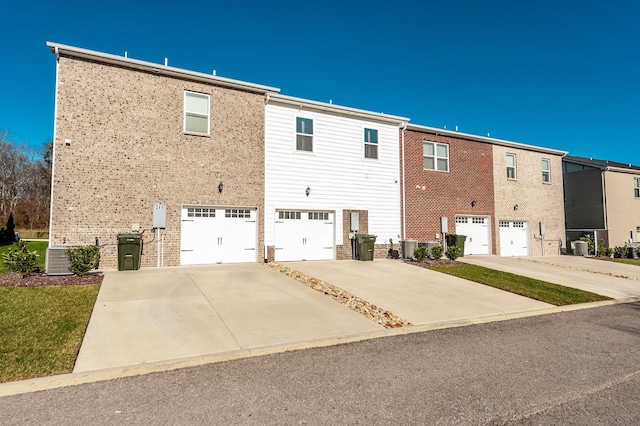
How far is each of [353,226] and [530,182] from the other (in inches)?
479

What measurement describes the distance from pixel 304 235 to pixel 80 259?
7.54m

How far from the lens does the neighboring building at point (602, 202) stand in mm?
22891

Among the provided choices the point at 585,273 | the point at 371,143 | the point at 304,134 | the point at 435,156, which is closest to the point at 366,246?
the point at 371,143

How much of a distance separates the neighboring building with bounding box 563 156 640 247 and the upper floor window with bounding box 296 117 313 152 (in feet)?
60.5

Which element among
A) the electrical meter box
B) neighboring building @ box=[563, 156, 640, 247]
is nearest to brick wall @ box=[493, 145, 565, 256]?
→ neighboring building @ box=[563, 156, 640, 247]

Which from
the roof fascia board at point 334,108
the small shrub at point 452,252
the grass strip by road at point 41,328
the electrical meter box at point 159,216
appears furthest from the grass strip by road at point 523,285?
the grass strip by road at point 41,328

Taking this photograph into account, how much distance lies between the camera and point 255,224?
533 inches

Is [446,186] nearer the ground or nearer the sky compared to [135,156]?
nearer the ground

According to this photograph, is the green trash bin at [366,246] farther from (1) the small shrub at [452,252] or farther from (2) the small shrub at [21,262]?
(2) the small shrub at [21,262]

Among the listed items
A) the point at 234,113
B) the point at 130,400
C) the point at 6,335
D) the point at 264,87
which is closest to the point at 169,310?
the point at 6,335

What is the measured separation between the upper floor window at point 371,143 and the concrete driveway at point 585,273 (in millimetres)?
6143

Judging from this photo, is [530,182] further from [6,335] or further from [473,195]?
[6,335]

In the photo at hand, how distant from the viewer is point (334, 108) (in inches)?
593

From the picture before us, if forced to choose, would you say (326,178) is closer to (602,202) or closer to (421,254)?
(421,254)
